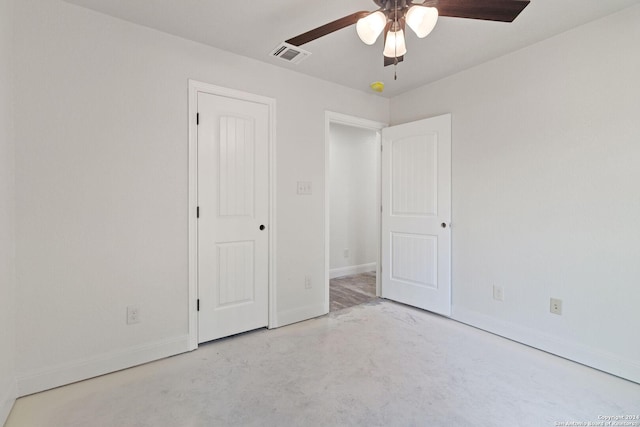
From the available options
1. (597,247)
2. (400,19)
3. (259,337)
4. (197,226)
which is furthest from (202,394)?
(597,247)

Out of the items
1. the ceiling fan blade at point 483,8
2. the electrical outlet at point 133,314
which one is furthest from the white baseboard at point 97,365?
the ceiling fan blade at point 483,8

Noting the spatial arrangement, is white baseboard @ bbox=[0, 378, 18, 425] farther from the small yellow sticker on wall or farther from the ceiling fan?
the small yellow sticker on wall

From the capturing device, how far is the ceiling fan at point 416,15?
4.40 feet

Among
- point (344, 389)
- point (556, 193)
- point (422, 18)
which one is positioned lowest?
point (344, 389)

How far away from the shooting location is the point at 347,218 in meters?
4.96

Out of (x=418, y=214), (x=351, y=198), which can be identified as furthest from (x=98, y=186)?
(x=351, y=198)

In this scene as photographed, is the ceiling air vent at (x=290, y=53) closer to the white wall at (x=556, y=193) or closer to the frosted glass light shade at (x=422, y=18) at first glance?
the frosted glass light shade at (x=422, y=18)

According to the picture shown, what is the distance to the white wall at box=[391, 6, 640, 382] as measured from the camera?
2.02 m

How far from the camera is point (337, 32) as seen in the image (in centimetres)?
223

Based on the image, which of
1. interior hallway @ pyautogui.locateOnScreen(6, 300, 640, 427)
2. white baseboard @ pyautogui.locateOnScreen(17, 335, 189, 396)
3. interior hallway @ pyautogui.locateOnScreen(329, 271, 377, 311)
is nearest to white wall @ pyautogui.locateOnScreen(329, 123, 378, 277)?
interior hallway @ pyautogui.locateOnScreen(329, 271, 377, 311)

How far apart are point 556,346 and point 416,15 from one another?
8.24 feet

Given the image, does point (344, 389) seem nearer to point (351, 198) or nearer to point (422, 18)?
point (422, 18)

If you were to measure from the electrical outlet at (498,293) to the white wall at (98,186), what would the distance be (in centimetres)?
262

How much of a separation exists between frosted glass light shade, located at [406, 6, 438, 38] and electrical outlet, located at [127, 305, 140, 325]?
2.45m
